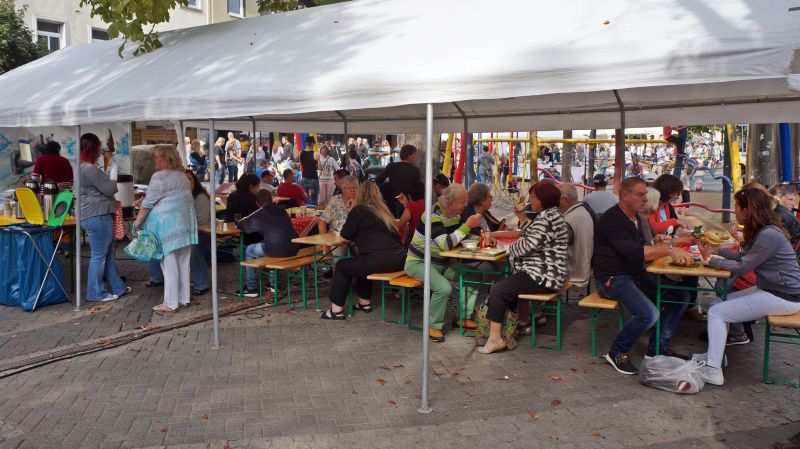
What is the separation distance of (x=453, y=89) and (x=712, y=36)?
1.55m

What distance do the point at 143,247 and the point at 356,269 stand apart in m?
2.30

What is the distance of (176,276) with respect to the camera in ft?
24.2

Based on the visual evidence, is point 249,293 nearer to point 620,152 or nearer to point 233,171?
point 620,152

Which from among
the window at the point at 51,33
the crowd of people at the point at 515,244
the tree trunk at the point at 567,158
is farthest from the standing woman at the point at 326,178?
the window at the point at 51,33

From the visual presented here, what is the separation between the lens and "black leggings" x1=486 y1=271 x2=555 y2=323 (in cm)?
568

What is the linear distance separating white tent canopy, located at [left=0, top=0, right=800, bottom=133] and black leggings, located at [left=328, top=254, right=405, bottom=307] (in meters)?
1.73

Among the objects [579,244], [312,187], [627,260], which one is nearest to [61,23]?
[312,187]

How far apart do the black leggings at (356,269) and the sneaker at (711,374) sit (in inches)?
113

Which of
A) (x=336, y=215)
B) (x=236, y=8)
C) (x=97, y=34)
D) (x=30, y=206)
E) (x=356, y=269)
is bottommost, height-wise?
(x=356, y=269)

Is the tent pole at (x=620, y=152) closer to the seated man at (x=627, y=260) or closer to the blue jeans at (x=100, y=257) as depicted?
the seated man at (x=627, y=260)

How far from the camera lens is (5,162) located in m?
12.1

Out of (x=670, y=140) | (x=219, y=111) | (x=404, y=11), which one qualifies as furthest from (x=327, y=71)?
(x=670, y=140)

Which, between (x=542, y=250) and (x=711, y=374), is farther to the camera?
(x=542, y=250)

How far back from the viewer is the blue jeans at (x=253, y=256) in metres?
7.81
